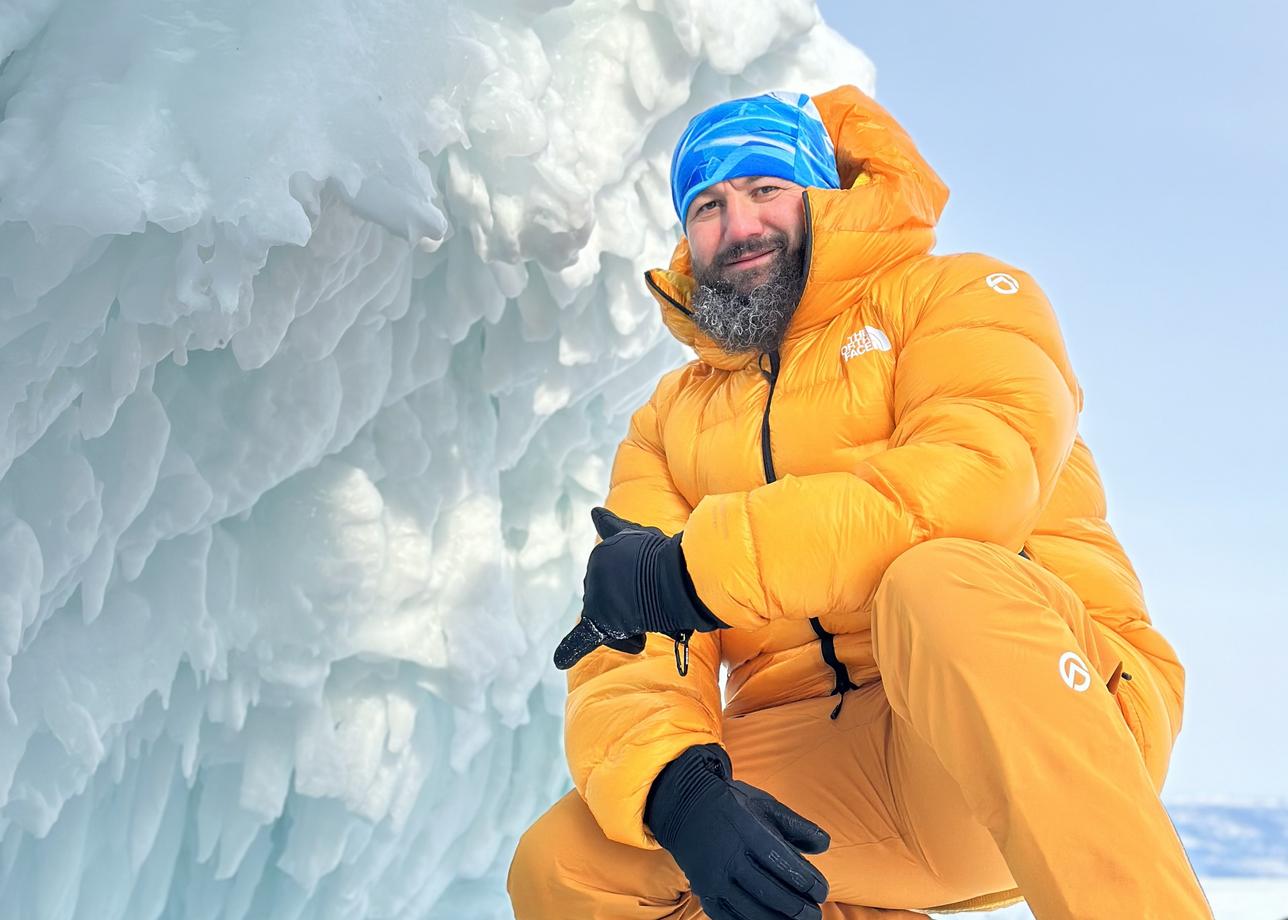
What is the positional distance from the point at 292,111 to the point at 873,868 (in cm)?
143

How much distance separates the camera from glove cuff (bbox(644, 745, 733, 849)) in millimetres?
1291

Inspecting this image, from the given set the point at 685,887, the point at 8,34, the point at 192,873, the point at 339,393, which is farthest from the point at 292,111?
the point at 192,873

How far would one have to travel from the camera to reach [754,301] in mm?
1660

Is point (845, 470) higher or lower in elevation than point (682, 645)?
higher

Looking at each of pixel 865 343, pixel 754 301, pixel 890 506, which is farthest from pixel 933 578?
pixel 754 301

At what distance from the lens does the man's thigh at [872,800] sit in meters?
1.37

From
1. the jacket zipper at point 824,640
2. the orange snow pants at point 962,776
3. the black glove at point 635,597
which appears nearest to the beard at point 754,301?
the jacket zipper at point 824,640

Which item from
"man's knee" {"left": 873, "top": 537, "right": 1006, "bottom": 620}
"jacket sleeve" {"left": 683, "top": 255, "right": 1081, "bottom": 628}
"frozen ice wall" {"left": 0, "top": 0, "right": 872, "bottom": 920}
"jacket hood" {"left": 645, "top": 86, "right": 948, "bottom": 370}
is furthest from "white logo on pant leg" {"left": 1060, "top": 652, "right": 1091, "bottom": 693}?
"frozen ice wall" {"left": 0, "top": 0, "right": 872, "bottom": 920}

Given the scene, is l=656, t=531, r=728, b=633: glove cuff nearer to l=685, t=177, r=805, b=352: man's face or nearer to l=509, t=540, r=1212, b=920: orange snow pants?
l=509, t=540, r=1212, b=920: orange snow pants

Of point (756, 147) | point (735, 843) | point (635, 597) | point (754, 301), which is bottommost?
point (735, 843)

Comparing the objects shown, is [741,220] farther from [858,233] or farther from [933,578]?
[933,578]

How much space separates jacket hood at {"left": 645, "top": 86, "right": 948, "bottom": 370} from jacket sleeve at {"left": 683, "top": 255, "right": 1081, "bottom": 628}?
0.32 metres

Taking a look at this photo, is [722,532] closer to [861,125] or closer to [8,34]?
[861,125]

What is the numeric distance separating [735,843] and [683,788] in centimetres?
11
